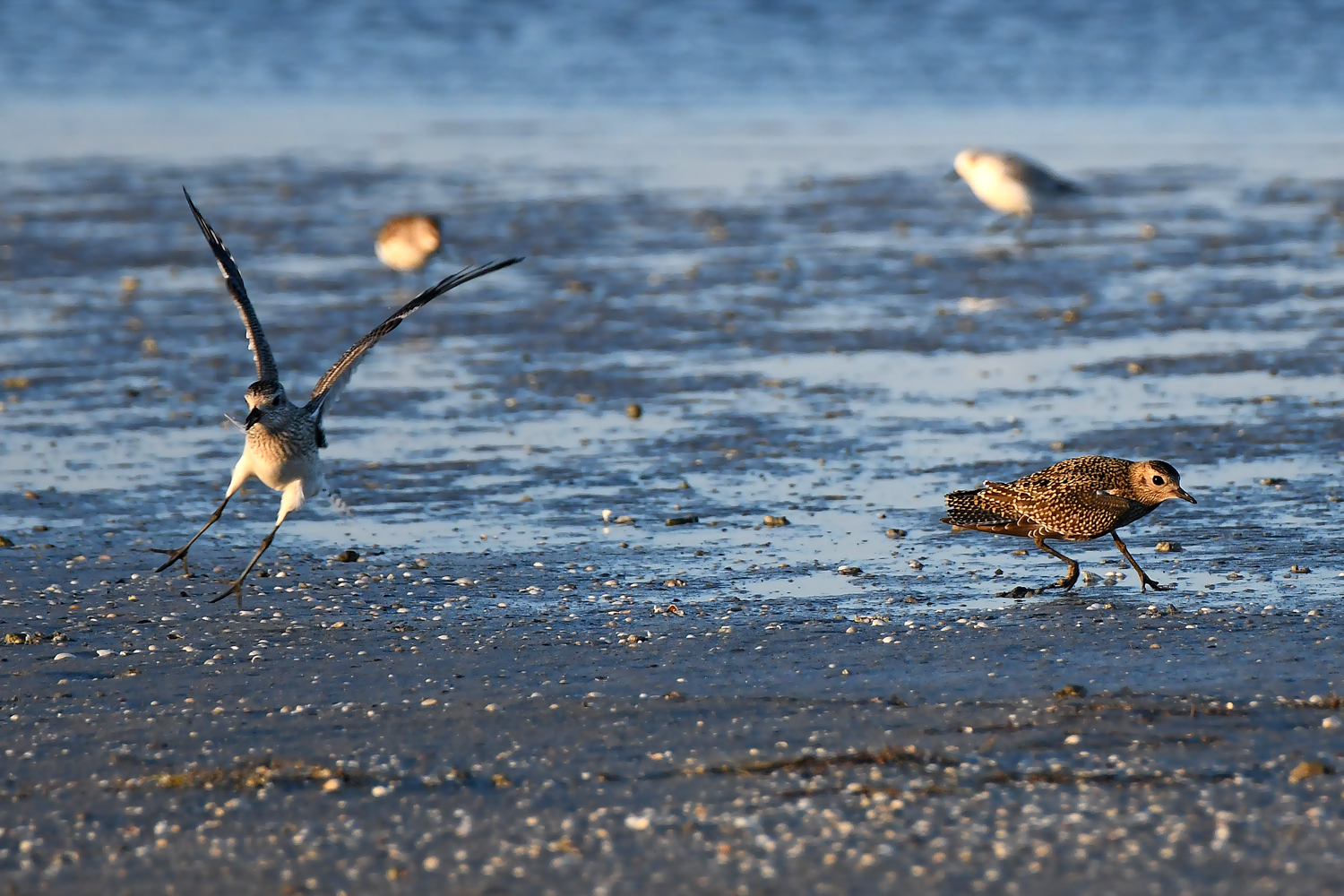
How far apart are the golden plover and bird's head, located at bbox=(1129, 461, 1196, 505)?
8.49m

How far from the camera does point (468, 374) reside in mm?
12125

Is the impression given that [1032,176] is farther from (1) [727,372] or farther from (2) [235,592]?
(2) [235,592]

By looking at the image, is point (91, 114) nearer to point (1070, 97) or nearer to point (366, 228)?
point (366, 228)

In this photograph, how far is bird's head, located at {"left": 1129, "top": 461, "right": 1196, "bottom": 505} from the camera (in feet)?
24.6

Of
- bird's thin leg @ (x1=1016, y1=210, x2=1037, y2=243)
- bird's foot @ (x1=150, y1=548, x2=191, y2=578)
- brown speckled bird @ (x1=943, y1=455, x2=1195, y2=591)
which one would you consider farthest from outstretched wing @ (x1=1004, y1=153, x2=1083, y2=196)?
→ bird's foot @ (x1=150, y1=548, x2=191, y2=578)

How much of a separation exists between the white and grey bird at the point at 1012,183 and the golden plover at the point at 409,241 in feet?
17.0

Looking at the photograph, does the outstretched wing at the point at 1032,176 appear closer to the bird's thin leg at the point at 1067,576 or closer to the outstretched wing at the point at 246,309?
the bird's thin leg at the point at 1067,576

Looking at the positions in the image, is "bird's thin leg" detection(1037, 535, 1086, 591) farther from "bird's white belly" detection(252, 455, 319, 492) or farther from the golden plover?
the golden plover

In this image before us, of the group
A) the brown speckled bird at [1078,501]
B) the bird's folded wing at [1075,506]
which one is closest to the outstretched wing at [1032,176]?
the brown speckled bird at [1078,501]

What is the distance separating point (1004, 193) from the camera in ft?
56.4

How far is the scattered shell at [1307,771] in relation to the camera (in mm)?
5371

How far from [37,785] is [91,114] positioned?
78.4ft

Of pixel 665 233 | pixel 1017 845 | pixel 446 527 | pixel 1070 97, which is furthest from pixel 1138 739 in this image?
pixel 1070 97

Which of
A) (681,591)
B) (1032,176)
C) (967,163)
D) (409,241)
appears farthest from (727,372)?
(967,163)
